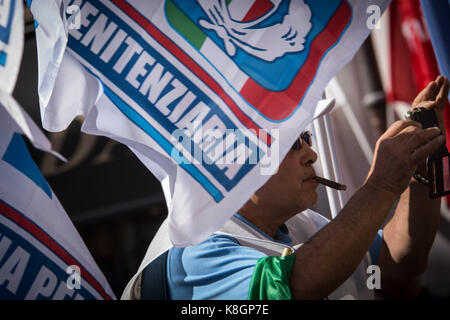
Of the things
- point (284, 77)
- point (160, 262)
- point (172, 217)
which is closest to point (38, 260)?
point (160, 262)

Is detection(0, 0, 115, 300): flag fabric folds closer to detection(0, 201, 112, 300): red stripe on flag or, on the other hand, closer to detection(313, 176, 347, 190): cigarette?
detection(0, 201, 112, 300): red stripe on flag

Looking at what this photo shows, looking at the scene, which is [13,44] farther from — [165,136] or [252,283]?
[252,283]

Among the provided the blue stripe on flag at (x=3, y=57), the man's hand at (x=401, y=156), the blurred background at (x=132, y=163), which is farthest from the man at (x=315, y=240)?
the blurred background at (x=132, y=163)

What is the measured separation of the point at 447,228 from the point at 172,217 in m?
2.91

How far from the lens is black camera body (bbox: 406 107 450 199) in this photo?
1.24m

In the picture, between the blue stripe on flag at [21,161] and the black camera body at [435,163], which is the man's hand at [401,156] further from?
the blue stripe on flag at [21,161]

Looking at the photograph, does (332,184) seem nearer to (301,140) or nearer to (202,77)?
(301,140)

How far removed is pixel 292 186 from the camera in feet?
4.58

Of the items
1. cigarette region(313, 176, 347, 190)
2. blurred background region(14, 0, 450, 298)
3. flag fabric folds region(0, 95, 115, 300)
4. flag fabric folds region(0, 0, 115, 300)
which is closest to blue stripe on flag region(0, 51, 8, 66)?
flag fabric folds region(0, 0, 115, 300)

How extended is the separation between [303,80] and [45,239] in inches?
37.4

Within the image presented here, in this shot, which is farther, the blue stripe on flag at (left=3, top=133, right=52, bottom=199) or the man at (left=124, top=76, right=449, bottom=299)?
the blue stripe on flag at (left=3, top=133, right=52, bottom=199)

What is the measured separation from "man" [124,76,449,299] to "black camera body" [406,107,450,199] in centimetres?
7

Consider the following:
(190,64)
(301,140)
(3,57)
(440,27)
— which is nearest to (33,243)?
(3,57)

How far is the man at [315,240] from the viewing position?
1.02 m
